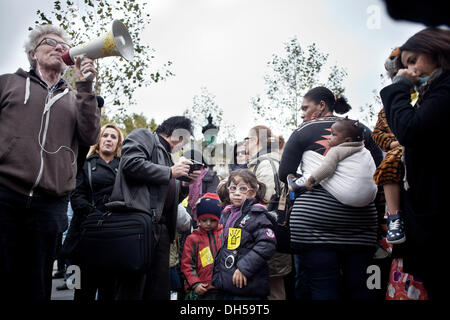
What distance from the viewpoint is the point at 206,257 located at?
320cm

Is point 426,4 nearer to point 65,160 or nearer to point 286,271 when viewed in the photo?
point 65,160

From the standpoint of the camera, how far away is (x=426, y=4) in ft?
5.82

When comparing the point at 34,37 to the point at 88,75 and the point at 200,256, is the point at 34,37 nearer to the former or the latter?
the point at 88,75

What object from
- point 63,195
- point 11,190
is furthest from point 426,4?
point 11,190

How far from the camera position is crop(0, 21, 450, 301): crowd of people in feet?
5.55

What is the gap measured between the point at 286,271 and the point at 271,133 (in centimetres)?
153

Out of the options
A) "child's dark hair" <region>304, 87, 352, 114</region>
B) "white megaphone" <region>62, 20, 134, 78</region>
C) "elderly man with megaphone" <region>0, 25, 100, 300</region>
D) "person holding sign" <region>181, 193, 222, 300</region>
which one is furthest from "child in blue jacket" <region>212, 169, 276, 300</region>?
"white megaphone" <region>62, 20, 134, 78</region>

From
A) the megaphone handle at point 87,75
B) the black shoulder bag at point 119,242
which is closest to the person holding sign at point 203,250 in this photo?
the black shoulder bag at point 119,242

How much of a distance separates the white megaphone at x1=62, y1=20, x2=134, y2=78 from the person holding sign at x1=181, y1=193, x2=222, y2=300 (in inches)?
62.1

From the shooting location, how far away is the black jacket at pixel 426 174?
1.57m

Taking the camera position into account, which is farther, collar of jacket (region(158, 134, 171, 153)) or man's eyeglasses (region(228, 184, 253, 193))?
man's eyeglasses (region(228, 184, 253, 193))

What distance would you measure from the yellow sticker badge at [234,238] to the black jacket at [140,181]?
0.61m

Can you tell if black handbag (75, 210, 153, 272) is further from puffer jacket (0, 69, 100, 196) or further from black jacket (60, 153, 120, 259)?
black jacket (60, 153, 120, 259)

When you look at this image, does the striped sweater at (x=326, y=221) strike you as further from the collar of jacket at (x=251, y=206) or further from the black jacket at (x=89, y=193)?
the black jacket at (x=89, y=193)
